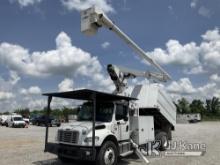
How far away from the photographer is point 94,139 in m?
9.22

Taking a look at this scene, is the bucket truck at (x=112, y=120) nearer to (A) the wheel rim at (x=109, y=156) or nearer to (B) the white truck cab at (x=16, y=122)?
(A) the wheel rim at (x=109, y=156)

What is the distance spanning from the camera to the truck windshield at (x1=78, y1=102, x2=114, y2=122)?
10.7 metres

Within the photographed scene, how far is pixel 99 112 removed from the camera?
35.9ft

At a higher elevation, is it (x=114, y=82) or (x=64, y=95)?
(x=114, y=82)

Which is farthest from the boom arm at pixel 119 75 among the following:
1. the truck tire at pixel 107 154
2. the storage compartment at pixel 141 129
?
the truck tire at pixel 107 154

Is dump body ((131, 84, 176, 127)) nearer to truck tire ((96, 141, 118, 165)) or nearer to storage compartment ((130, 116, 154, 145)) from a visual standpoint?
storage compartment ((130, 116, 154, 145))

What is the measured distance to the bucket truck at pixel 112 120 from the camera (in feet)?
31.5

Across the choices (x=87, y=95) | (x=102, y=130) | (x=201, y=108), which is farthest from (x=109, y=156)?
(x=201, y=108)

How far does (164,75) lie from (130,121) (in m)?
6.08

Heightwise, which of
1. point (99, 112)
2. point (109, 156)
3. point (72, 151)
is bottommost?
point (109, 156)

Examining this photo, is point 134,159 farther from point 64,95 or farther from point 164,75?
point 164,75

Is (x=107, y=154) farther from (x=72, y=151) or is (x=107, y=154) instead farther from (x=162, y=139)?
(x=162, y=139)

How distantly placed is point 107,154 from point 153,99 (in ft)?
17.3

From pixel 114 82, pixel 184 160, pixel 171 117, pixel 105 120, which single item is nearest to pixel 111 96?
pixel 105 120
